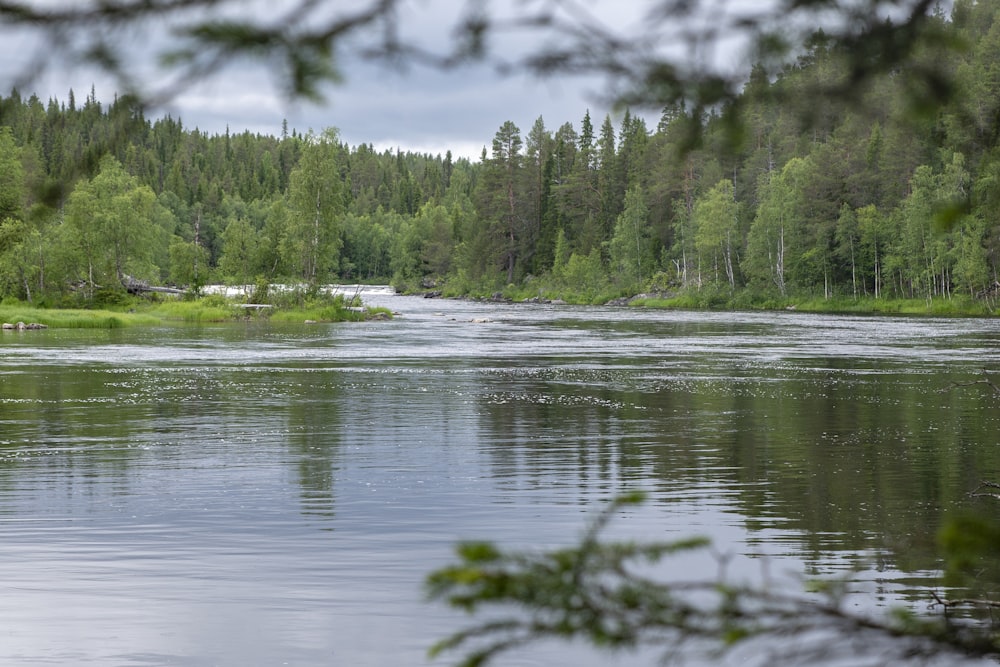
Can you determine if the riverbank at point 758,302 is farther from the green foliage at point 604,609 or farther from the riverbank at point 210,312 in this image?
the green foliage at point 604,609

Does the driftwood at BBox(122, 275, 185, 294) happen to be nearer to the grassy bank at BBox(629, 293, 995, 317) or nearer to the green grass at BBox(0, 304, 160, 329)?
the green grass at BBox(0, 304, 160, 329)

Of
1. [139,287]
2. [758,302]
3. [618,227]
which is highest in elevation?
[618,227]

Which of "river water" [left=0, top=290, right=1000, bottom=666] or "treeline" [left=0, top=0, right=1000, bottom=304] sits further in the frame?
"treeline" [left=0, top=0, right=1000, bottom=304]

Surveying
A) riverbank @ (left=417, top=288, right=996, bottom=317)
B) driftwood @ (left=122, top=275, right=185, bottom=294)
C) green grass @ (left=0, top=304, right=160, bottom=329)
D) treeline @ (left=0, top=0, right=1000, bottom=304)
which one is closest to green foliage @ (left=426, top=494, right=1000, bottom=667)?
treeline @ (left=0, top=0, right=1000, bottom=304)

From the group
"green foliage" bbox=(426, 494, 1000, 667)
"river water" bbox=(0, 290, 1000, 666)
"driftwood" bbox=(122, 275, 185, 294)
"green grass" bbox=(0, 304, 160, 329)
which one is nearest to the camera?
"green foliage" bbox=(426, 494, 1000, 667)

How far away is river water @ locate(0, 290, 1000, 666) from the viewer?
9641mm

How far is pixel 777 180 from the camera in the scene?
91.4m

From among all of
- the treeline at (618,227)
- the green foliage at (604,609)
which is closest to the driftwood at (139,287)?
the treeline at (618,227)

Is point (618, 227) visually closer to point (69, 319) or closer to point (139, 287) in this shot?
point (139, 287)

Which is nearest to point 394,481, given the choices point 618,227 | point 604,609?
point 604,609

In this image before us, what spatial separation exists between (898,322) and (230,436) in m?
50.2

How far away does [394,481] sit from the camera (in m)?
16.1

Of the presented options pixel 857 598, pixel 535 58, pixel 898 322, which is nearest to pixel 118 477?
pixel 857 598

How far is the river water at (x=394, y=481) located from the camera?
964 centimetres
